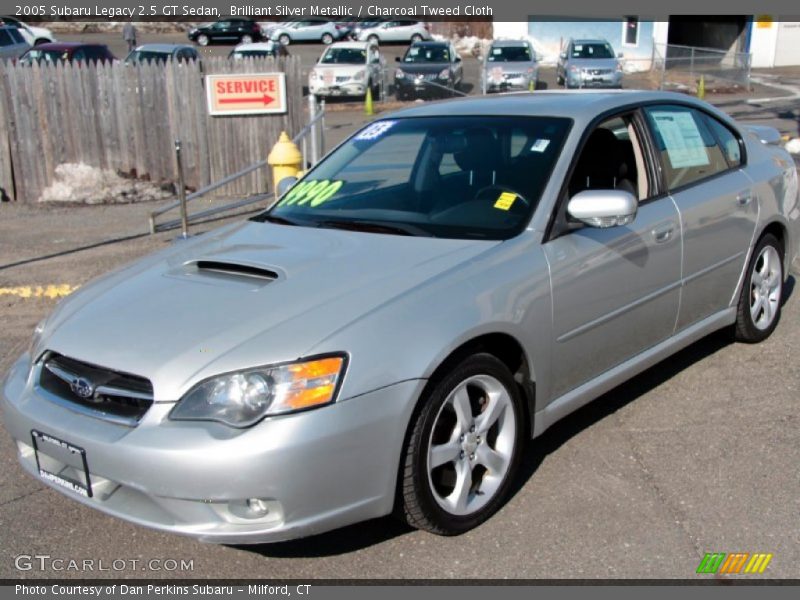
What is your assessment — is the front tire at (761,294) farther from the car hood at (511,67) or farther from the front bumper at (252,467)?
the car hood at (511,67)

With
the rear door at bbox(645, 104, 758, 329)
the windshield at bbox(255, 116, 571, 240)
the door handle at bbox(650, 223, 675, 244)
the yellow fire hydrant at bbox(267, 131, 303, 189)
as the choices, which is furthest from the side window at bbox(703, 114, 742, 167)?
the yellow fire hydrant at bbox(267, 131, 303, 189)

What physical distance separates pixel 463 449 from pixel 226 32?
143 feet

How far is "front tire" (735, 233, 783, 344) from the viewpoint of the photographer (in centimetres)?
536

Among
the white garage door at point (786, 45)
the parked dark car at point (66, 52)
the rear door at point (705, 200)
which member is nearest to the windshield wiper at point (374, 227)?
the rear door at point (705, 200)

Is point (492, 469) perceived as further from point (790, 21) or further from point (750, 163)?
point (790, 21)

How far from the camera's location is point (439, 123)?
4.69 metres

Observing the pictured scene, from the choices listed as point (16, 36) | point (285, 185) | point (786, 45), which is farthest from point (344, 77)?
point (285, 185)

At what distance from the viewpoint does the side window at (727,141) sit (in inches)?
207

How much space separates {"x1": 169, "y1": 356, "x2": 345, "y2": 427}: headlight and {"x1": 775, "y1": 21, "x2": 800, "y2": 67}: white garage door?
128 feet

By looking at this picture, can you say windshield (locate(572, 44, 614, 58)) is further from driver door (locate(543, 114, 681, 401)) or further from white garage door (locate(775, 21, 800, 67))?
driver door (locate(543, 114, 681, 401))

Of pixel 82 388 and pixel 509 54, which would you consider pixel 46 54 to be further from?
pixel 82 388

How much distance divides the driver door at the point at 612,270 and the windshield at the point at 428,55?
2227 cm

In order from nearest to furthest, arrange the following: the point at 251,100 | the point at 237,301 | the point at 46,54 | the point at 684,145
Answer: the point at 237,301 → the point at 684,145 → the point at 251,100 → the point at 46,54

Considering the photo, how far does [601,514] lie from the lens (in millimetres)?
3691
